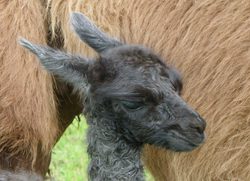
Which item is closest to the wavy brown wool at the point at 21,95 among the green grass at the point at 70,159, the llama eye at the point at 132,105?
the llama eye at the point at 132,105

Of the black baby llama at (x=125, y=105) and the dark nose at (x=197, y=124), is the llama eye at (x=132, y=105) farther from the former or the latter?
the dark nose at (x=197, y=124)

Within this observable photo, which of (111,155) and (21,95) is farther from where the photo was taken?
(21,95)

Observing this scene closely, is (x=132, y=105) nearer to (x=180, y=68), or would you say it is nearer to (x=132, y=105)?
(x=132, y=105)

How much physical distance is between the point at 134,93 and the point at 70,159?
13.6ft

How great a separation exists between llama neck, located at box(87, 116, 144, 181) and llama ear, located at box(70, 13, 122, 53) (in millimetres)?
376

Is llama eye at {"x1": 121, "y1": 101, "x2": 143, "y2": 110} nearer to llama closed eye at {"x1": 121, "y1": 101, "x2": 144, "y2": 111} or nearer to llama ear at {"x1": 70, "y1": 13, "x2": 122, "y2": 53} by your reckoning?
llama closed eye at {"x1": 121, "y1": 101, "x2": 144, "y2": 111}

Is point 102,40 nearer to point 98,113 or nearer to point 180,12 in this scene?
point 98,113

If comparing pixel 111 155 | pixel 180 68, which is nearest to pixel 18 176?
pixel 111 155

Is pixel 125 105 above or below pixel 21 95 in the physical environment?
above

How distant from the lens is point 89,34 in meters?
3.99

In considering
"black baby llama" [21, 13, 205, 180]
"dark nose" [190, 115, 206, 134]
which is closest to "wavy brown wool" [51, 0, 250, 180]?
"black baby llama" [21, 13, 205, 180]

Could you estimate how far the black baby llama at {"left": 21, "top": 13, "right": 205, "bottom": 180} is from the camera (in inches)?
147

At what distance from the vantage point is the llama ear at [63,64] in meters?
3.78

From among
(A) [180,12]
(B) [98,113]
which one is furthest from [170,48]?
(B) [98,113]
